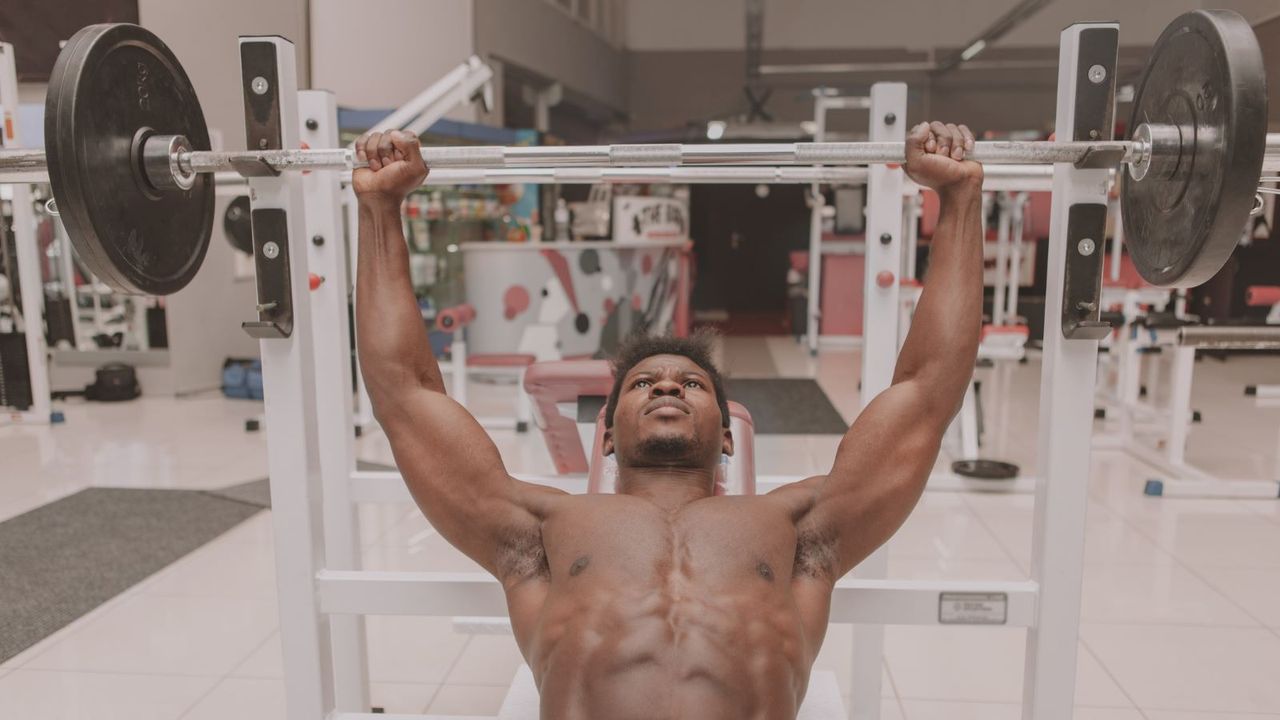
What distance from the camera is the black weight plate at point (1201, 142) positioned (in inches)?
46.2

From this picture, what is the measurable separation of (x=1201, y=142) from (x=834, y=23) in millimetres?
10524

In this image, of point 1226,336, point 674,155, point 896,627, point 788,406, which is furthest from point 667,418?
point 788,406

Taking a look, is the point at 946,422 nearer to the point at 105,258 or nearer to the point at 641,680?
the point at 641,680

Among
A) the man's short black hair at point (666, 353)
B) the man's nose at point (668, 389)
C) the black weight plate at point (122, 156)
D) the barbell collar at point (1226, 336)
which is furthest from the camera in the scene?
the barbell collar at point (1226, 336)

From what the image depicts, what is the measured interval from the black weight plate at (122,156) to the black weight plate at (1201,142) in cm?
159

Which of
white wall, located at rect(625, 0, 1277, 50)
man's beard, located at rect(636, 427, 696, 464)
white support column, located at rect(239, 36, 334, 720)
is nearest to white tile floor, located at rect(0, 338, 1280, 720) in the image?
white support column, located at rect(239, 36, 334, 720)

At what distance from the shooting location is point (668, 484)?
5.17 ft

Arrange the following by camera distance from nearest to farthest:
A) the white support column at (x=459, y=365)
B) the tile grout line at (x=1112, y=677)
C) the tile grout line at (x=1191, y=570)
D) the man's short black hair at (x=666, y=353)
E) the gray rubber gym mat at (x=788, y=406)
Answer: the man's short black hair at (x=666, y=353) < the tile grout line at (x=1112, y=677) < the tile grout line at (x=1191, y=570) < the white support column at (x=459, y=365) < the gray rubber gym mat at (x=788, y=406)

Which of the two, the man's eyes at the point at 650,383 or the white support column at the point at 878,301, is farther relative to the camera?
the white support column at the point at 878,301

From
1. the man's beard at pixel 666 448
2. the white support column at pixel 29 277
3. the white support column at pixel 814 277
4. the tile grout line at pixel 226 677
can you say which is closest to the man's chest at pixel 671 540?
the man's beard at pixel 666 448

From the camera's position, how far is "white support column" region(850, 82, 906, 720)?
193 cm

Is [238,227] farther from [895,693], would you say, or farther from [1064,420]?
[1064,420]

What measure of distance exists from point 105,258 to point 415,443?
55 centimetres

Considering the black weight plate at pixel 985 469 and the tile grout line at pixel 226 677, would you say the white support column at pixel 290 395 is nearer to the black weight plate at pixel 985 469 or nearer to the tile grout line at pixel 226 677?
the tile grout line at pixel 226 677
